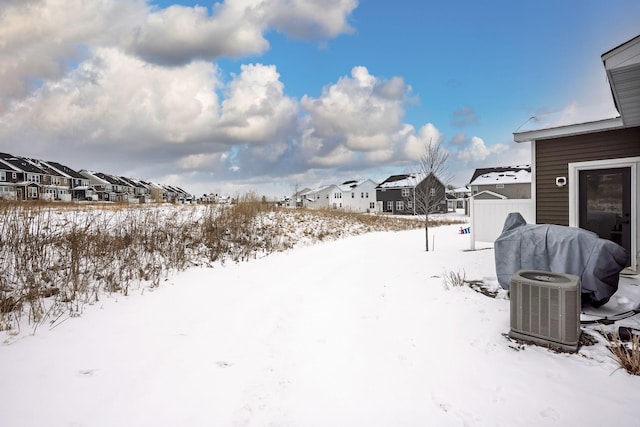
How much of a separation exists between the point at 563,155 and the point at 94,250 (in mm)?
11319

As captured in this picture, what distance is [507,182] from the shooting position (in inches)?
1441

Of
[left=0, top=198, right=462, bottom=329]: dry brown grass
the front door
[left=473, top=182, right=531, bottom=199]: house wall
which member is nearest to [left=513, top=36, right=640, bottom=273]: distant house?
the front door

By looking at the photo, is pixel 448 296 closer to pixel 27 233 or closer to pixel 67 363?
pixel 67 363

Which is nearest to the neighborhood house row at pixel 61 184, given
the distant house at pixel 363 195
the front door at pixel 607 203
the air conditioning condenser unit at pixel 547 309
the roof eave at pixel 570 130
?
the air conditioning condenser unit at pixel 547 309

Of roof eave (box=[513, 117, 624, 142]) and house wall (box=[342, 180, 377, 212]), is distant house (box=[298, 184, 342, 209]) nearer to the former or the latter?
house wall (box=[342, 180, 377, 212])

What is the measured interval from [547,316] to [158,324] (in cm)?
501

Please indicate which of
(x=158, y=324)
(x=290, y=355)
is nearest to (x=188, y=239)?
(x=158, y=324)

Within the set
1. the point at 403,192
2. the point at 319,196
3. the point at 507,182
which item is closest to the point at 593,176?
the point at 507,182

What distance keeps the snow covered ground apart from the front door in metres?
2.74

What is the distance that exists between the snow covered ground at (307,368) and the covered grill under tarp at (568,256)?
0.49 m

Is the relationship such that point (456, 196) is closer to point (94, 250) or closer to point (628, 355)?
point (628, 355)

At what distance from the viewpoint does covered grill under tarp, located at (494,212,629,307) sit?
4238 millimetres

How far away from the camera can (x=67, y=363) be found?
132 inches

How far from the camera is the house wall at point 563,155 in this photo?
712 cm
